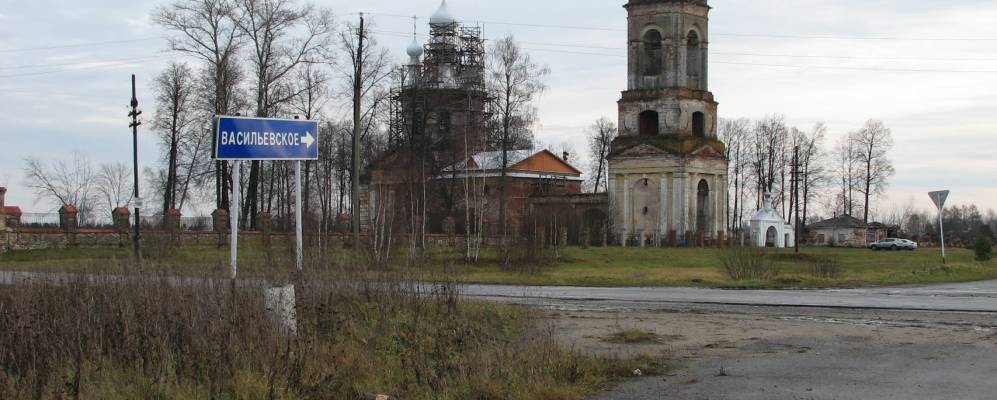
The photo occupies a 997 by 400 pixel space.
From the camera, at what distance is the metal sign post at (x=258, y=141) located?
1235 cm

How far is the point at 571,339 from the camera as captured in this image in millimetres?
13578

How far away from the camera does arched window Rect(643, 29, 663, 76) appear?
66.1 metres

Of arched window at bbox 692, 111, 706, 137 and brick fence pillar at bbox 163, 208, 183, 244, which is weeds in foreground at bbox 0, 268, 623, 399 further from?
arched window at bbox 692, 111, 706, 137

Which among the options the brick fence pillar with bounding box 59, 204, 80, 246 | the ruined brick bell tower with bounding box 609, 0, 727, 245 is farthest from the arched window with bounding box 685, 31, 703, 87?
the brick fence pillar with bounding box 59, 204, 80, 246

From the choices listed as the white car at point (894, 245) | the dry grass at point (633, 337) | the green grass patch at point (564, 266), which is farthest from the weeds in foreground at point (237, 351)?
the white car at point (894, 245)

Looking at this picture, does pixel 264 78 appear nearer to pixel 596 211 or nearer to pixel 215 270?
pixel 596 211

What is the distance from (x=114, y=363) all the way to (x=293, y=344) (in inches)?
70.0

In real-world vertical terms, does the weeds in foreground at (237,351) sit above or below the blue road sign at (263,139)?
below

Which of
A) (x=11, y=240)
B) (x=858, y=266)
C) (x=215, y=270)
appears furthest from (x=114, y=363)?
(x=858, y=266)

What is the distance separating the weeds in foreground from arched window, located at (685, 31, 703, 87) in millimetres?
55324

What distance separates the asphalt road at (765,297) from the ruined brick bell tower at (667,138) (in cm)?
4147

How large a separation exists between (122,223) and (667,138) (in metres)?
34.9

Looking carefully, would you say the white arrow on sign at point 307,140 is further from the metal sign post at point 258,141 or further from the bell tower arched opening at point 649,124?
the bell tower arched opening at point 649,124

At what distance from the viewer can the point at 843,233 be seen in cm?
8088
